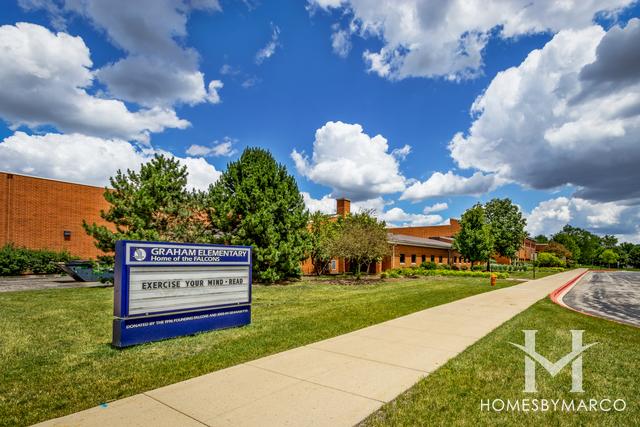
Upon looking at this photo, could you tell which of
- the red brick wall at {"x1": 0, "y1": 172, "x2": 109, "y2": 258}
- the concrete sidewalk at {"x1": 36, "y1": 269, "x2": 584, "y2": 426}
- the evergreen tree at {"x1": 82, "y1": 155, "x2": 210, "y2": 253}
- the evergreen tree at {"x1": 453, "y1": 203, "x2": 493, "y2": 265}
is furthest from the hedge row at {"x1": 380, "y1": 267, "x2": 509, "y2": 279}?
the red brick wall at {"x1": 0, "y1": 172, "x2": 109, "y2": 258}

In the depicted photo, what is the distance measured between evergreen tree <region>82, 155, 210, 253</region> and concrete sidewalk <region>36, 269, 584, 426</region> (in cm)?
1339

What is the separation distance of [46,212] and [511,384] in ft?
103

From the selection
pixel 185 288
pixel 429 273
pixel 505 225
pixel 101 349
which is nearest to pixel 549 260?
pixel 505 225

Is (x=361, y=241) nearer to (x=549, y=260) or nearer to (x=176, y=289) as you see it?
(x=176, y=289)

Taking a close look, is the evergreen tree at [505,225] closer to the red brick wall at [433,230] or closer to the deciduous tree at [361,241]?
the red brick wall at [433,230]

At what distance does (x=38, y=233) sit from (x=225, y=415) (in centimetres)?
2937

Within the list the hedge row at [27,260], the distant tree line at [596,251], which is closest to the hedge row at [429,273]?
the hedge row at [27,260]

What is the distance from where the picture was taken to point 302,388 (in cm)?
488

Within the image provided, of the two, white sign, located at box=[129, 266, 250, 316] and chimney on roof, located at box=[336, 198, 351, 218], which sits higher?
chimney on roof, located at box=[336, 198, 351, 218]

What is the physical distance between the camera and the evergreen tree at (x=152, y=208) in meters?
18.0

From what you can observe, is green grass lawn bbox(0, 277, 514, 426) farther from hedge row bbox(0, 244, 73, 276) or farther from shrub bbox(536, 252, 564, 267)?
shrub bbox(536, 252, 564, 267)

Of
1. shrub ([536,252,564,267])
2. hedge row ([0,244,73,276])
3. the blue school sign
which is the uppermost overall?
the blue school sign

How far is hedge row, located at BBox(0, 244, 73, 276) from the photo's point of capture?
23.7 m

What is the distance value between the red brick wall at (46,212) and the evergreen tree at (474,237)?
1240 inches
